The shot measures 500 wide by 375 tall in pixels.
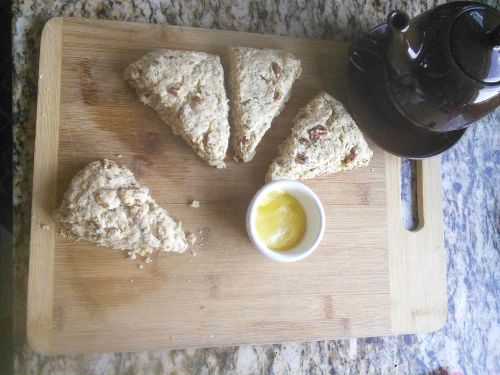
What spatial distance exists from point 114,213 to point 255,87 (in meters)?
0.76

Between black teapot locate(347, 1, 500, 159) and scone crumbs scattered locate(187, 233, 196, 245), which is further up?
black teapot locate(347, 1, 500, 159)

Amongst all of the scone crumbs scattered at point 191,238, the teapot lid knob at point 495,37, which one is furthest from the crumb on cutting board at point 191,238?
the teapot lid knob at point 495,37

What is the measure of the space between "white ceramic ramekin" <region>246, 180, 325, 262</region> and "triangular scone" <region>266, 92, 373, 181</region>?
9 cm

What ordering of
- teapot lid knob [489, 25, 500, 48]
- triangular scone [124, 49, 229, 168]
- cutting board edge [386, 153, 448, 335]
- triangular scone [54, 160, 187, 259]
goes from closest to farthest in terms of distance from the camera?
teapot lid knob [489, 25, 500, 48], triangular scone [54, 160, 187, 259], triangular scone [124, 49, 229, 168], cutting board edge [386, 153, 448, 335]

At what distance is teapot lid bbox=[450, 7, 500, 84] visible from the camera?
1.39 m

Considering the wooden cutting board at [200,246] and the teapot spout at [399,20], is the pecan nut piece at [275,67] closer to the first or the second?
the wooden cutting board at [200,246]

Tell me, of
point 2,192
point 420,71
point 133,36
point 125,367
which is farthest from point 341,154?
point 2,192

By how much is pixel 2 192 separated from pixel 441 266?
2.01 metres

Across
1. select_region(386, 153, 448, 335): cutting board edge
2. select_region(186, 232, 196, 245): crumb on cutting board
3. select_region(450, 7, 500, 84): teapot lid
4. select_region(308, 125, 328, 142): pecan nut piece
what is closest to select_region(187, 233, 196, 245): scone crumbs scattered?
select_region(186, 232, 196, 245): crumb on cutting board

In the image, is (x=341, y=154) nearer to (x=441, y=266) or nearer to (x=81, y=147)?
(x=441, y=266)

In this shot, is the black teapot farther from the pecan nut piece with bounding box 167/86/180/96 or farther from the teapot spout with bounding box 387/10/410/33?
the pecan nut piece with bounding box 167/86/180/96

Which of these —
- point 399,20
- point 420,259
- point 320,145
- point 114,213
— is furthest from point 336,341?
point 399,20

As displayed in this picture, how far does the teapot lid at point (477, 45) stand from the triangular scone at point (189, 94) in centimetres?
88

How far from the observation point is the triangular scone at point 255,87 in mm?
1753
